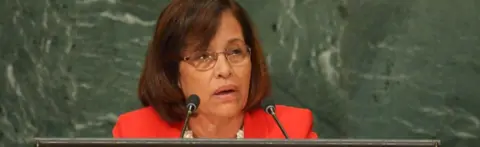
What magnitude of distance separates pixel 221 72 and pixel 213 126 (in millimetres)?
208

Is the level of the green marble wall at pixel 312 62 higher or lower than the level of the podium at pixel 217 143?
higher

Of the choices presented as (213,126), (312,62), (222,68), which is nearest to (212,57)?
(222,68)

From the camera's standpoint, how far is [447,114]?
243cm

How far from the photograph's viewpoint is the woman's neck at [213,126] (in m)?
1.90

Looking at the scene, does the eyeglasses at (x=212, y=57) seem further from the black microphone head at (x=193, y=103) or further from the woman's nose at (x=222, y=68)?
the black microphone head at (x=193, y=103)

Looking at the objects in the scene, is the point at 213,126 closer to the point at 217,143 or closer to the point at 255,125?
the point at 255,125

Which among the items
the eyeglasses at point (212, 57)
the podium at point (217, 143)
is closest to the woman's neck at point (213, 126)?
the eyeglasses at point (212, 57)

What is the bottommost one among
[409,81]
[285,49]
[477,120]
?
[477,120]

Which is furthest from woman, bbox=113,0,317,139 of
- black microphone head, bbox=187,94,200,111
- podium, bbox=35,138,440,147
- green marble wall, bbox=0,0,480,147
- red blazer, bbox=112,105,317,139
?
podium, bbox=35,138,440,147

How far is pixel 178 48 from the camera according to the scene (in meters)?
1.86

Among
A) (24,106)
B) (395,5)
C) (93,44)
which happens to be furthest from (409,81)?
(24,106)

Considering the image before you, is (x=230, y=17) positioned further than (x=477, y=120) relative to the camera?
No

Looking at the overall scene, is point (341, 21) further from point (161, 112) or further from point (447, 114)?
point (161, 112)

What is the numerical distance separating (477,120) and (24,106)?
5.32 ft
